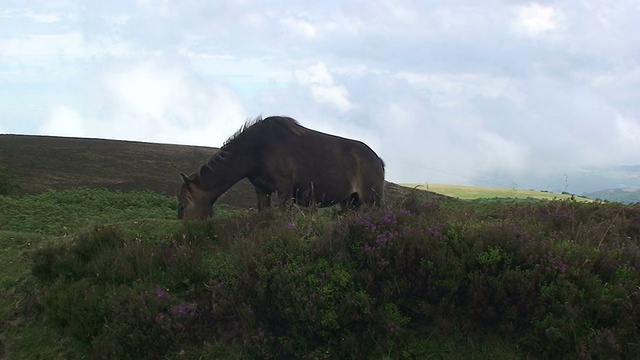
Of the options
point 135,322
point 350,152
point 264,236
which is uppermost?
point 350,152

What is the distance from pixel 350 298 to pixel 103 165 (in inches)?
1491

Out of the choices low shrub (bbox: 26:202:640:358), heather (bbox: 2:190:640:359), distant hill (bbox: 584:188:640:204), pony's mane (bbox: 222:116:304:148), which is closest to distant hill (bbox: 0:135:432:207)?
distant hill (bbox: 584:188:640:204)

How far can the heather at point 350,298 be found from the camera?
7008 millimetres

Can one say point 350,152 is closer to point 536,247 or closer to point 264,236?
point 264,236

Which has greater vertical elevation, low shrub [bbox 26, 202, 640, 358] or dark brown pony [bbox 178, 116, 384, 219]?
dark brown pony [bbox 178, 116, 384, 219]

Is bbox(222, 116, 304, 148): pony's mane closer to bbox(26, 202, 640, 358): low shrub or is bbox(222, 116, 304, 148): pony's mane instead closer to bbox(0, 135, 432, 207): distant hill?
Answer: bbox(26, 202, 640, 358): low shrub

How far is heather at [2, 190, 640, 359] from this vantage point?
701 cm

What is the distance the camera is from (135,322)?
719 centimetres

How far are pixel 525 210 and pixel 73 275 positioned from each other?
29.9 ft

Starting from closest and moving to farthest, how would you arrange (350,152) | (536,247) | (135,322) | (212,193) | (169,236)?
(135,322) → (536,247) → (169,236) → (212,193) → (350,152)

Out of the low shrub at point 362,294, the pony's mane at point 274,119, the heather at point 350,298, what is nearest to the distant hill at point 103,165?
the pony's mane at point 274,119

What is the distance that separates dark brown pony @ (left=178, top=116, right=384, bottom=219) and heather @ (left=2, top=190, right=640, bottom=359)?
134 inches

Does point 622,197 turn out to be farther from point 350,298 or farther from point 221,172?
point 350,298

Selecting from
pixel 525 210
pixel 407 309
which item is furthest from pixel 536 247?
pixel 525 210
